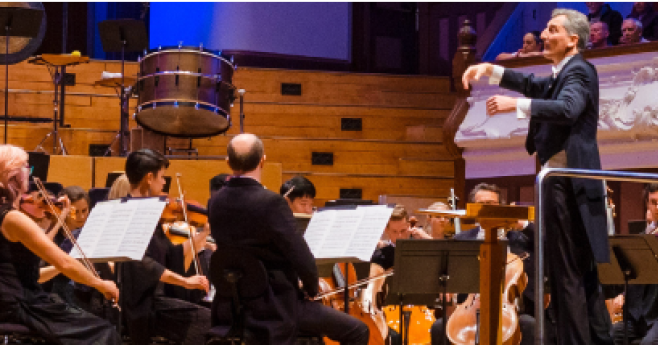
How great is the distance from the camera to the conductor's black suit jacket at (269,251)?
322 cm

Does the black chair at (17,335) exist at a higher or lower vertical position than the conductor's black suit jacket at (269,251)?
lower

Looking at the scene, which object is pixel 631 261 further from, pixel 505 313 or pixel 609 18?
pixel 609 18

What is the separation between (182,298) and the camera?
4277 mm

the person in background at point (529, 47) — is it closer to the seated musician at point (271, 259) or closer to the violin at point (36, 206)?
the seated musician at point (271, 259)

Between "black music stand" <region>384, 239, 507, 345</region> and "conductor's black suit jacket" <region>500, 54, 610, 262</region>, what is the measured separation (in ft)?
3.48

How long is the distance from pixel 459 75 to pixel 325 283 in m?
4.36

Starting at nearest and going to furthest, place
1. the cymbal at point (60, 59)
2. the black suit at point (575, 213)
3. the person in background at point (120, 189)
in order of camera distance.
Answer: the black suit at point (575, 213) → the person in background at point (120, 189) → the cymbal at point (60, 59)

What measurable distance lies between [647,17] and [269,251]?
640cm

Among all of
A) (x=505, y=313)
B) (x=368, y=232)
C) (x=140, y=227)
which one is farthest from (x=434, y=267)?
(x=140, y=227)

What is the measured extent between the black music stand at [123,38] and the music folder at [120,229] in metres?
4.51

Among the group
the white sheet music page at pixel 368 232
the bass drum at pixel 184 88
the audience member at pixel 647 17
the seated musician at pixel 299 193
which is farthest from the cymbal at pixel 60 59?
the audience member at pixel 647 17

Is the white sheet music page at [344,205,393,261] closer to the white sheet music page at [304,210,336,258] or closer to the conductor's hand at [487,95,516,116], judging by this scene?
the white sheet music page at [304,210,336,258]

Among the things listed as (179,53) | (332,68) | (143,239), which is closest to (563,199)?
(143,239)

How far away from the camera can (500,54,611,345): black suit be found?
283cm
